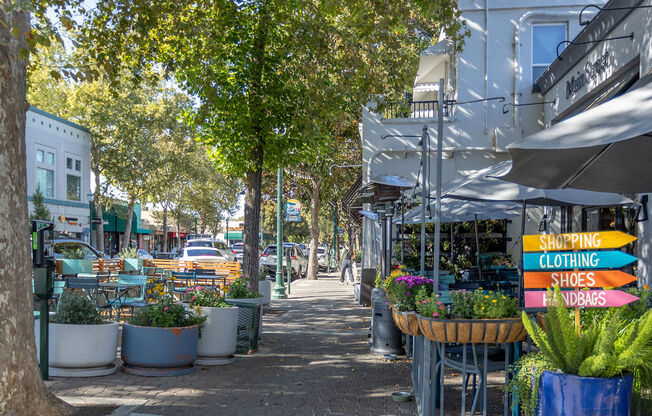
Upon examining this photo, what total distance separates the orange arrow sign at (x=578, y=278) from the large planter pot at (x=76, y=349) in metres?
5.39

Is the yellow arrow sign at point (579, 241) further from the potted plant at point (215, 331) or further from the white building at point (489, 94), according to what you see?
the white building at point (489, 94)

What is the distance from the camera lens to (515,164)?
14.5 feet

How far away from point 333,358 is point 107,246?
147ft

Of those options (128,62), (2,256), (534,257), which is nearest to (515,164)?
(534,257)

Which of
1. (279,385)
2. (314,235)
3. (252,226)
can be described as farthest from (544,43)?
(314,235)

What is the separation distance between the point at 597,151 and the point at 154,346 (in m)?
5.61

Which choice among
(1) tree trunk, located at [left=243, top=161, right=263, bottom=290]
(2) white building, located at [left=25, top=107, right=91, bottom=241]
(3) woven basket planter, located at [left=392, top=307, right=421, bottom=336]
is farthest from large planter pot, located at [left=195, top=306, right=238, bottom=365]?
(2) white building, located at [left=25, top=107, right=91, bottom=241]

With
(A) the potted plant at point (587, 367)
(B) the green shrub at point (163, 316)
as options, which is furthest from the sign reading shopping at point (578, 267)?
(B) the green shrub at point (163, 316)

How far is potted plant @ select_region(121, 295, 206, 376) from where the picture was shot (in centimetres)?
781

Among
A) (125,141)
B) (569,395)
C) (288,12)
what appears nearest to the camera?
(569,395)

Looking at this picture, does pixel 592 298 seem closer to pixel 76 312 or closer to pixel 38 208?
pixel 76 312

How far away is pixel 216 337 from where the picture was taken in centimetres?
876

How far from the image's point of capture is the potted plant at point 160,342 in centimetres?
781

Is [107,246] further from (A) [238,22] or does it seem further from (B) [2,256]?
(B) [2,256]
